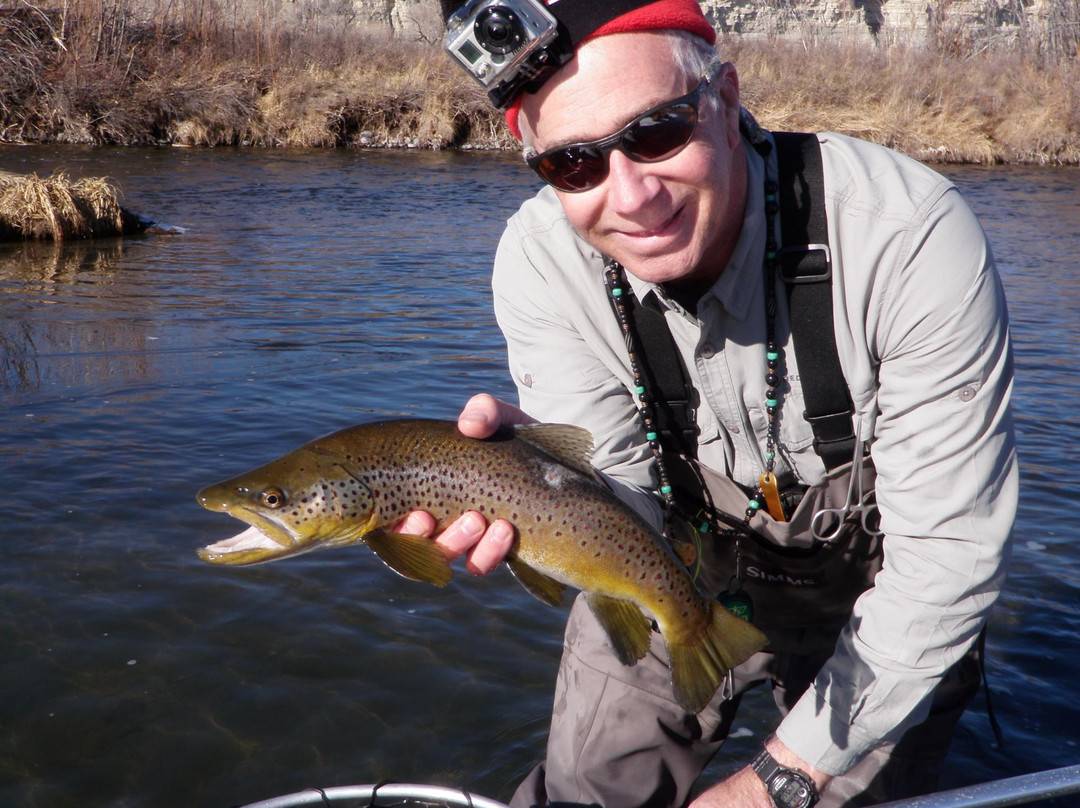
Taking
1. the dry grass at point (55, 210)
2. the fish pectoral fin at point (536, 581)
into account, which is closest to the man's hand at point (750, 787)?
the fish pectoral fin at point (536, 581)

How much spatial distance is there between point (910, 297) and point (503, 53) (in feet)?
3.86

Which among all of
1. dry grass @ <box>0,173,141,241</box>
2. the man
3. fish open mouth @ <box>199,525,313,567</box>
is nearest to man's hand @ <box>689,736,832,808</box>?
the man

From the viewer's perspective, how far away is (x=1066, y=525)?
6.09m

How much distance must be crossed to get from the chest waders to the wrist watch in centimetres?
56

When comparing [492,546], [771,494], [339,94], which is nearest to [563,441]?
[492,546]

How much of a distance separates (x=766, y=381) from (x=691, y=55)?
0.93 m

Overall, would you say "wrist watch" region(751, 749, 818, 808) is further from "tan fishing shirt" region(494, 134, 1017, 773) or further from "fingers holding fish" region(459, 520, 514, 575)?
"fingers holding fish" region(459, 520, 514, 575)

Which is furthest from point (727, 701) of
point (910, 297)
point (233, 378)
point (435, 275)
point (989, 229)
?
point (989, 229)

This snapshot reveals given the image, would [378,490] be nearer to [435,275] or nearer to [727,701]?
[727,701]

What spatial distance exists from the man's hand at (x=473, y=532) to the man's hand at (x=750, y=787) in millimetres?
855

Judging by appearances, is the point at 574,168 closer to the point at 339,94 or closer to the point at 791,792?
the point at 791,792

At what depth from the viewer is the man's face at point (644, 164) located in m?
2.47

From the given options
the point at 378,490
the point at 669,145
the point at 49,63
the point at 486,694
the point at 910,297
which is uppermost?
the point at 49,63

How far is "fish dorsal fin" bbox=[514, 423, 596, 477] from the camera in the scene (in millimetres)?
2600
